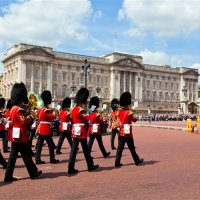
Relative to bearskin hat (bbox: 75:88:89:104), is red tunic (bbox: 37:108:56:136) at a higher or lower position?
lower

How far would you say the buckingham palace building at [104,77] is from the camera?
67.5m

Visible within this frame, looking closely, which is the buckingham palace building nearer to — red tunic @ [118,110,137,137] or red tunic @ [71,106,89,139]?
red tunic @ [118,110,137,137]

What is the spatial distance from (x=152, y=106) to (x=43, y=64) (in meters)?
30.6

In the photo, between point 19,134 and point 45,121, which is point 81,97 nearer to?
point 45,121

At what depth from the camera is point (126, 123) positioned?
352 inches

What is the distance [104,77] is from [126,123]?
7028 centimetres

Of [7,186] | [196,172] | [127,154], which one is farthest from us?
[127,154]

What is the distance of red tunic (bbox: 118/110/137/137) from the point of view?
8886mm

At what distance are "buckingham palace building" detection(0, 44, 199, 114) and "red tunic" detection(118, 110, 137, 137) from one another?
47506 millimetres

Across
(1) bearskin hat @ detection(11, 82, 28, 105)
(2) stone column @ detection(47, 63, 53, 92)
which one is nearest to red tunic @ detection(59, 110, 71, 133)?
(1) bearskin hat @ detection(11, 82, 28, 105)

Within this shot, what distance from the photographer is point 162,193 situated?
6.18m

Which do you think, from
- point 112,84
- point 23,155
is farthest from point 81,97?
point 112,84

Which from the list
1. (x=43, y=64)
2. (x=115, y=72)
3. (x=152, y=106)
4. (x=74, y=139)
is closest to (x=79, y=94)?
(x=74, y=139)

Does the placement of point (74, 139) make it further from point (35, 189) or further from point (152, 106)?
point (152, 106)
